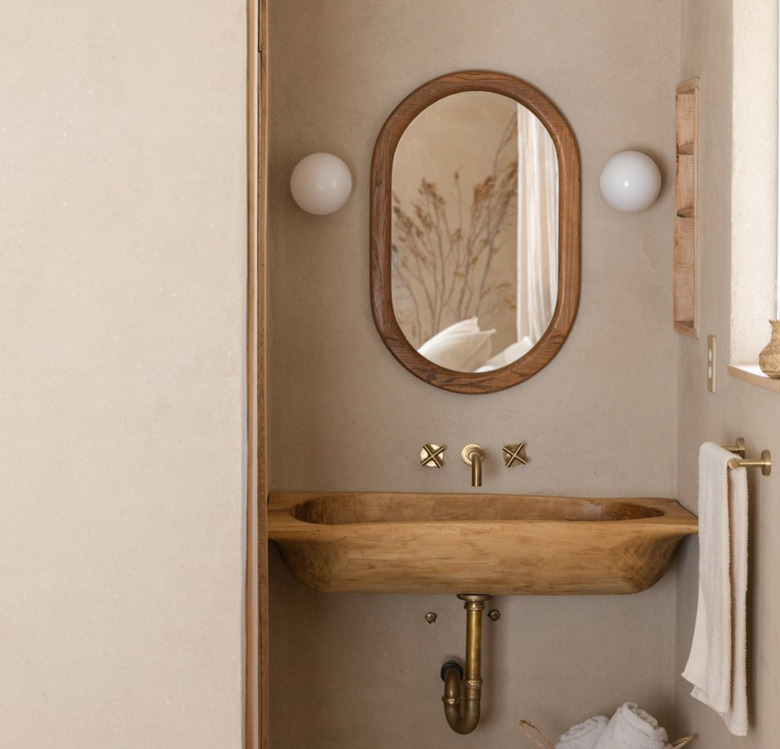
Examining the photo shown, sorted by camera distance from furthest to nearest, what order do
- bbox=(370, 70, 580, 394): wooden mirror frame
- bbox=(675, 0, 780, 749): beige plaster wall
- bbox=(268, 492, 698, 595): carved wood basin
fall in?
bbox=(370, 70, 580, 394): wooden mirror frame → bbox=(268, 492, 698, 595): carved wood basin → bbox=(675, 0, 780, 749): beige plaster wall

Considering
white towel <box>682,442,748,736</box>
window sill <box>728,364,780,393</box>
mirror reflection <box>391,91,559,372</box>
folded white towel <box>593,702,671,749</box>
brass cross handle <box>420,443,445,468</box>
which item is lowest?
folded white towel <box>593,702,671,749</box>

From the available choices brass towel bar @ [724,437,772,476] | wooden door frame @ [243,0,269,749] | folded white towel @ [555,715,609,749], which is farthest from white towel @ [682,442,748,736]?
wooden door frame @ [243,0,269,749]

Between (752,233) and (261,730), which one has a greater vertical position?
(752,233)

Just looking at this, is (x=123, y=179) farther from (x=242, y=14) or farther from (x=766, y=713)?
(x=766, y=713)

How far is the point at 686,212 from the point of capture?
8.18 feet

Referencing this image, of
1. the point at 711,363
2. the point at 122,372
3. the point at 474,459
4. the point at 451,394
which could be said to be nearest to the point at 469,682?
the point at 474,459

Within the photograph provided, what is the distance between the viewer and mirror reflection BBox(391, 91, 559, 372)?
2590 millimetres

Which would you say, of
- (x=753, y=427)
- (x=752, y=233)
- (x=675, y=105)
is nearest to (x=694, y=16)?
(x=675, y=105)

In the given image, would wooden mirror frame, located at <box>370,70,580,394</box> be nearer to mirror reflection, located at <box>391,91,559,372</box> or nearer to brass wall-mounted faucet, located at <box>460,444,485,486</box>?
mirror reflection, located at <box>391,91,559,372</box>

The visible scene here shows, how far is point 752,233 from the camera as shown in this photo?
6.91 feet

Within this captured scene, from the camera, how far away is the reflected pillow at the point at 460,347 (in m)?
2.62

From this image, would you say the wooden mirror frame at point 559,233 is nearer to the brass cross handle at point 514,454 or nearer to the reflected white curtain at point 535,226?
the reflected white curtain at point 535,226

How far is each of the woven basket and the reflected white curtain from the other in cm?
96

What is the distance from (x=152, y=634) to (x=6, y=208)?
0.80m
